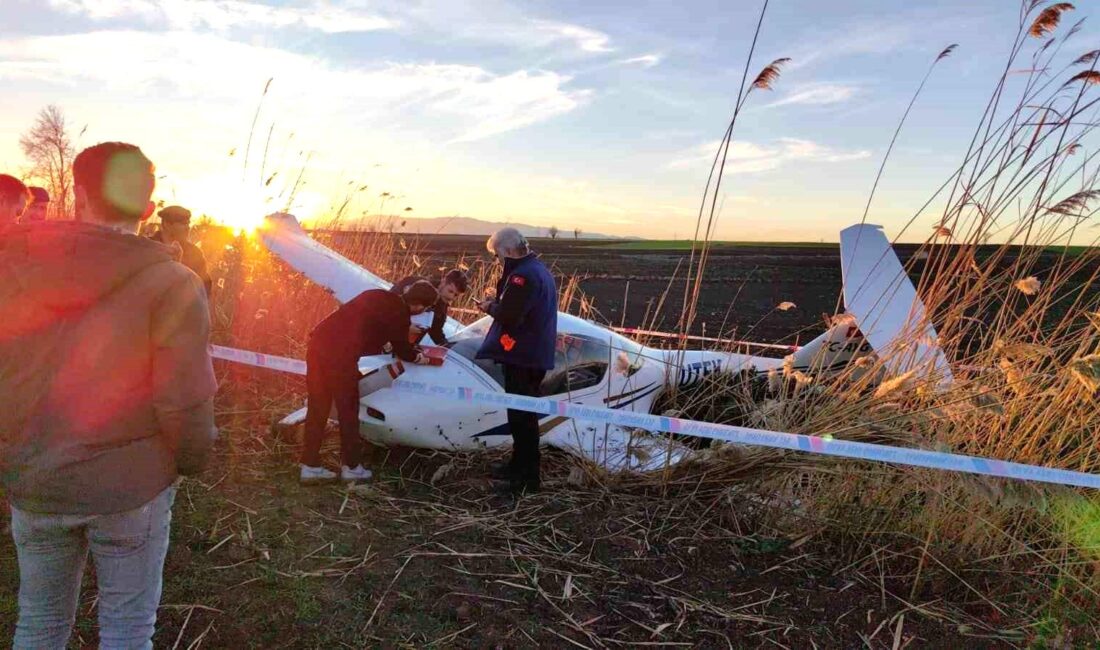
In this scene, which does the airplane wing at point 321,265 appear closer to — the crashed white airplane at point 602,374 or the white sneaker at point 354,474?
the crashed white airplane at point 602,374

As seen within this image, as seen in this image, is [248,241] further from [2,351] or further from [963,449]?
[963,449]

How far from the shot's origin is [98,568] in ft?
6.21

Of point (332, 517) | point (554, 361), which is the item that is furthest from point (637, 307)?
point (332, 517)

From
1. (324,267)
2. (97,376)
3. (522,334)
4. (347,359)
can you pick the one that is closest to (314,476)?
(347,359)

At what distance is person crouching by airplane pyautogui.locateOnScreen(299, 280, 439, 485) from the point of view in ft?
14.5

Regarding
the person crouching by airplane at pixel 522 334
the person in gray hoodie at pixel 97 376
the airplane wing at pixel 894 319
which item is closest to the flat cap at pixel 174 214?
the person crouching by airplane at pixel 522 334

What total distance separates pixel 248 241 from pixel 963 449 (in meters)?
6.96

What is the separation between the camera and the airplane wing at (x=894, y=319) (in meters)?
4.08

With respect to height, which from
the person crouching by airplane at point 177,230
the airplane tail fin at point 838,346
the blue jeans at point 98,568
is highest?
the person crouching by airplane at point 177,230

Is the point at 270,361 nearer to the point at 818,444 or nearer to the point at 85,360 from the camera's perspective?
the point at 85,360

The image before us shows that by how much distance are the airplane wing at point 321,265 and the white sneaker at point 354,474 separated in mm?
1661

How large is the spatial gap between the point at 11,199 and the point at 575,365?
3.76m

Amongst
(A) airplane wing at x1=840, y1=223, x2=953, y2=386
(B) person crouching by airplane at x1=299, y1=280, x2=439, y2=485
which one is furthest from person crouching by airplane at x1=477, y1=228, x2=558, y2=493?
(A) airplane wing at x1=840, y1=223, x2=953, y2=386

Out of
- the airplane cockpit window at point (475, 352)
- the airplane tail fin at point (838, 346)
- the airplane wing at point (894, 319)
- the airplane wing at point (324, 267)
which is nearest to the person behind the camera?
the airplane wing at point (894, 319)
